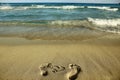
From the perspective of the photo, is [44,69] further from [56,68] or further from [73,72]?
[73,72]

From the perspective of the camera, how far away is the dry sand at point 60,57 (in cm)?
391

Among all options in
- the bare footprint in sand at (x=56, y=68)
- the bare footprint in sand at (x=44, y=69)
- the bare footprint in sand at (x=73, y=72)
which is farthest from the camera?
the bare footprint in sand at (x=56, y=68)

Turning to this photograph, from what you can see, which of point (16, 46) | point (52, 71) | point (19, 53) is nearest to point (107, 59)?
point (52, 71)

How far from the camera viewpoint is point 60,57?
4820 millimetres

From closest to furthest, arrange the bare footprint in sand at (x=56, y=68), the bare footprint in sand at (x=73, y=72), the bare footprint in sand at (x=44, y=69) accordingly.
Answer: the bare footprint in sand at (x=73, y=72)
the bare footprint in sand at (x=44, y=69)
the bare footprint in sand at (x=56, y=68)

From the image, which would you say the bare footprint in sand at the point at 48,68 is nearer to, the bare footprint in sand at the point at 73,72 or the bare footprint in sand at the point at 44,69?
the bare footprint in sand at the point at 44,69

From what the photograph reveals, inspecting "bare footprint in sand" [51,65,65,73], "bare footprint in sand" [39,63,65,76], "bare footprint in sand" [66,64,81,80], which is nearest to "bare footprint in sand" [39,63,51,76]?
"bare footprint in sand" [39,63,65,76]

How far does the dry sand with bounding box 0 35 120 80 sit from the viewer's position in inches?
154

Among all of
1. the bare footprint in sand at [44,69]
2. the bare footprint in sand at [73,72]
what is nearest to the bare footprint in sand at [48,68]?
the bare footprint in sand at [44,69]

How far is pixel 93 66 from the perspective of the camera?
4.30 meters

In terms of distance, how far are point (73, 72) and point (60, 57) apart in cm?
92

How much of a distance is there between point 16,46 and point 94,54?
2325 mm

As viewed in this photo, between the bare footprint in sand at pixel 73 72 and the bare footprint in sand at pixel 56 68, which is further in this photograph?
the bare footprint in sand at pixel 56 68

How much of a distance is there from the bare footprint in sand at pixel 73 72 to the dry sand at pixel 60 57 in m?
0.08
